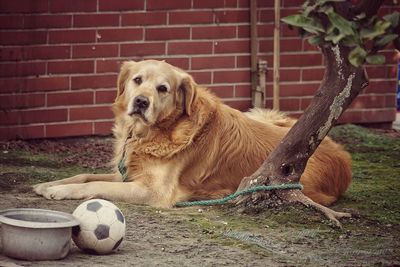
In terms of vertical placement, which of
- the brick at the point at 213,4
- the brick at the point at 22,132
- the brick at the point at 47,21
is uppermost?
the brick at the point at 213,4

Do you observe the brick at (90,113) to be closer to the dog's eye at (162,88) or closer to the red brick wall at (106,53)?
the red brick wall at (106,53)

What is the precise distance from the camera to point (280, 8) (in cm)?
1009

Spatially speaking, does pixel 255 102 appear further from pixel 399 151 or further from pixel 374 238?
pixel 374 238

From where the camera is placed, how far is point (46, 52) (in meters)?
9.12

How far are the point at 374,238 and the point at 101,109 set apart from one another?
152 inches

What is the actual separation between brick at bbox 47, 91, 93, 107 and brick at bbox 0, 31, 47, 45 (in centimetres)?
51

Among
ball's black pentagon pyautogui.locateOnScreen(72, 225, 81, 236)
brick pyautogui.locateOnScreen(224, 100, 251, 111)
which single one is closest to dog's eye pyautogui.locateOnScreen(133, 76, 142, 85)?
ball's black pentagon pyautogui.locateOnScreen(72, 225, 81, 236)

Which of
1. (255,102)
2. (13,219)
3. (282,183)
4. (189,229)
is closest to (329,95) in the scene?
(282,183)

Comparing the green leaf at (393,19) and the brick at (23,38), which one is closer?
the green leaf at (393,19)

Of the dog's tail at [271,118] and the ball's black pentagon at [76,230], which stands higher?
the dog's tail at [271,118]

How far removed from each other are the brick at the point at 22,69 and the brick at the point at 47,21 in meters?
0.34

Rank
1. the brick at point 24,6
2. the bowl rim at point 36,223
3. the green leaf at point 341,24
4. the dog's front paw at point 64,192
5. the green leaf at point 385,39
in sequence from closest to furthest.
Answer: the green leaf at point 341,24, the green leaf at point 385,39, the bowl rim at point 36,223, the dog's front paw at point 64,192, the brick at point 24,6

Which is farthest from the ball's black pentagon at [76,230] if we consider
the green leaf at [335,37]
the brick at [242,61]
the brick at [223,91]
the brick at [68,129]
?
the brick at [242,61]

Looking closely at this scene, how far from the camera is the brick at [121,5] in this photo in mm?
9305
